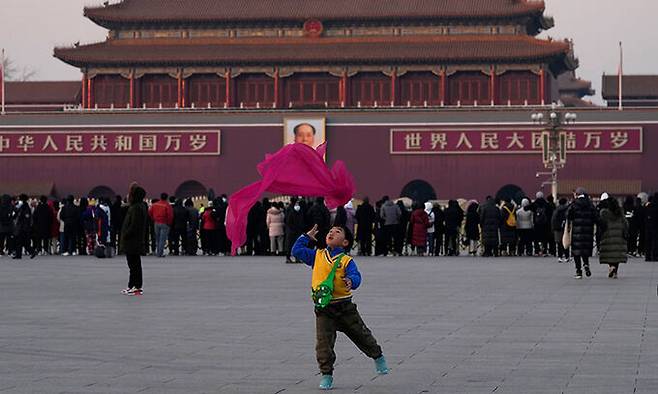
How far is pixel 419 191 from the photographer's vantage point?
4544cm

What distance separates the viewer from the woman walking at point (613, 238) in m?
18.0

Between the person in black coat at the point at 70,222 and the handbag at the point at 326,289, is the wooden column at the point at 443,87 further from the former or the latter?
the handbag at the point at 326,289

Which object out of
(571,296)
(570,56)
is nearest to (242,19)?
(570,56)

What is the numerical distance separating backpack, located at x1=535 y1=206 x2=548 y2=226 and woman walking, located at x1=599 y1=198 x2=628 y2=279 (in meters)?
6.74

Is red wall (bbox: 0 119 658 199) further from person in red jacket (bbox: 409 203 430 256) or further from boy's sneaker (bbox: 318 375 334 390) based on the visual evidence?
boy's sneaker (bbox: 318 375 334 390)

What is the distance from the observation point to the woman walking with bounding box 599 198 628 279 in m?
18.0

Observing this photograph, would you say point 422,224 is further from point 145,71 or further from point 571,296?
point 145,71

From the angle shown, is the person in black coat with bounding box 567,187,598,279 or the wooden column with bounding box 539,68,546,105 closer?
the person in black coat with bounding box 567,187,598,279

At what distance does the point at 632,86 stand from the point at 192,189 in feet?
53.7

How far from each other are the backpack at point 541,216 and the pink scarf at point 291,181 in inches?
681

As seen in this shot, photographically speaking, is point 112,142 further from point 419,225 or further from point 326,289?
point 326,289

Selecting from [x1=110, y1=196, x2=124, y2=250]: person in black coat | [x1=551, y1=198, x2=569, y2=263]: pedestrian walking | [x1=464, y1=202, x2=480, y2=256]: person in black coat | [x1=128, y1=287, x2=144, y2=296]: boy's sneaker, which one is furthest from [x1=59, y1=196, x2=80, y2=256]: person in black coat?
[x1=128, y1=287, x2=144, y2=296]: boy's sneaker

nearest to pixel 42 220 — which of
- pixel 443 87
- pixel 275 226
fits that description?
pixel 275 226

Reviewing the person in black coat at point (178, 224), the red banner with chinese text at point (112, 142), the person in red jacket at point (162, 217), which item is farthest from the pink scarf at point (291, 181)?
the red banner with chinese text at point (112, 142)
